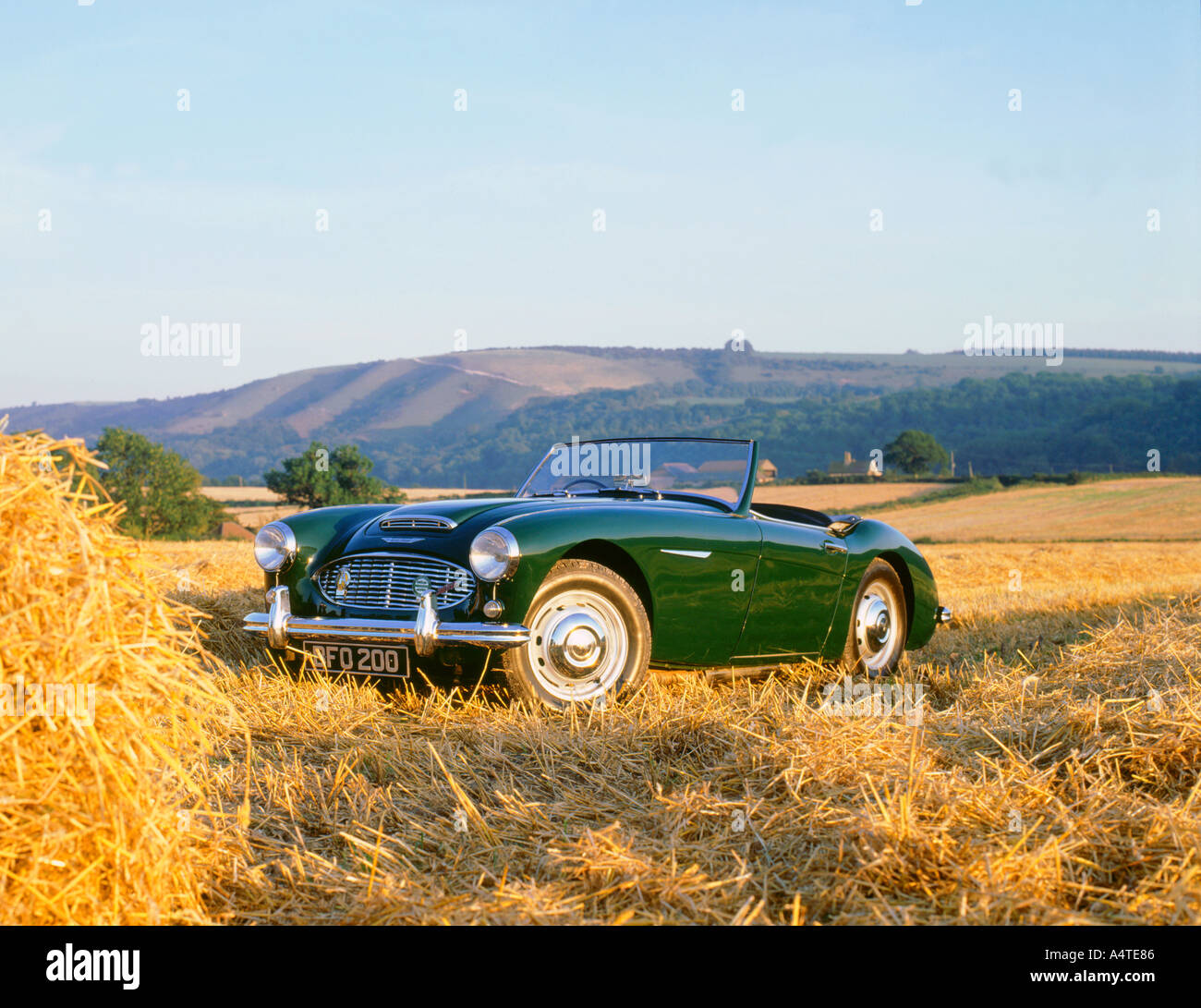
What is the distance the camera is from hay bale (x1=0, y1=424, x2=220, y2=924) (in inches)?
86.3

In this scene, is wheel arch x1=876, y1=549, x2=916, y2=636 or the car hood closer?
the car hood

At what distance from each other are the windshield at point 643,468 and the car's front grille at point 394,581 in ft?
5.05

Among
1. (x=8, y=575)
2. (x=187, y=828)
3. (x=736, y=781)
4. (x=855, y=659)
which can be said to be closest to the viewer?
(x=8, y=575)

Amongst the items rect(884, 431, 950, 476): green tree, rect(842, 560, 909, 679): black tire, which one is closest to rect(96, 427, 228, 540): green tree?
rect(842, 560, 909, 679): black tire

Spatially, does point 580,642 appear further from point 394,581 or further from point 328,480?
point 328,480

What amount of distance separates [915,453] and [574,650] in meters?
84.5

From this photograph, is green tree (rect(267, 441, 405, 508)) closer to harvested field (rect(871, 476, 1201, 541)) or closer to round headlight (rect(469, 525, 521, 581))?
harvested field (rect(871, 476, 1201, 541))

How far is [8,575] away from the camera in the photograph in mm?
2193

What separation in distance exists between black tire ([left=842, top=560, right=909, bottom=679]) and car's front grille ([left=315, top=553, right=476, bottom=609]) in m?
2.65

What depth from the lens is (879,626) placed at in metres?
6.54

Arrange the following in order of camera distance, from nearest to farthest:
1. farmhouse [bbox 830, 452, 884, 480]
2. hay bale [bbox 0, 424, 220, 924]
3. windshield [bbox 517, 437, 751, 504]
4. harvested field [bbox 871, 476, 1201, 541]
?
hay bale [bbox 0, 424, 220, 924], windshield [bbox 517, 437, 751, 504], harvested field [bbox 871, 476, 1201, 541], farmhouse [bbox 830, 452, 884, 480]
